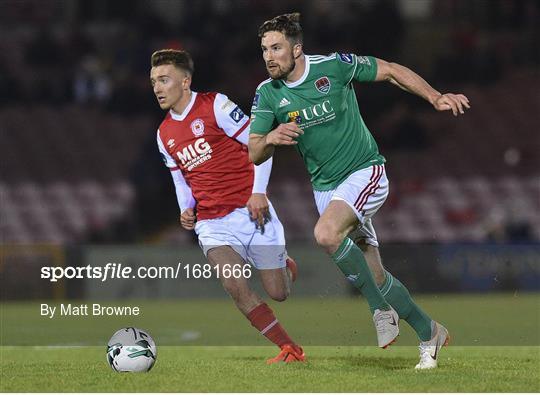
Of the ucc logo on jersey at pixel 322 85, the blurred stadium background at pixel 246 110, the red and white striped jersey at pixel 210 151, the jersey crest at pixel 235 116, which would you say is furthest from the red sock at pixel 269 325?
the blurred stadium background at pixel 246 110

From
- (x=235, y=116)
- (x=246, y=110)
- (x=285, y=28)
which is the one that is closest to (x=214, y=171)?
(x=235, y=116)

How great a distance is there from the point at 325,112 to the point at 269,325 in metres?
1.60

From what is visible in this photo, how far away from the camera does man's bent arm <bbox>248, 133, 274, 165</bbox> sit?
755cm

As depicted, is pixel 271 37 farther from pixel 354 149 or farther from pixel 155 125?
pixel 155 125

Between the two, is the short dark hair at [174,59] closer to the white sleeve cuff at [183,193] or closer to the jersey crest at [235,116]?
the jersey crest at [235,116]

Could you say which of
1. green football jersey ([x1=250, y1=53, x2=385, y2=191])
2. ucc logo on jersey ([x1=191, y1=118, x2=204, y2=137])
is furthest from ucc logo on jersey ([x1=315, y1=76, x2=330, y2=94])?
ucc logo on jersey ([x1=191, y1=118, x2=204, y2=137])

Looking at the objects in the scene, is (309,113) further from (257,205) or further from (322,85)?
(257,205)

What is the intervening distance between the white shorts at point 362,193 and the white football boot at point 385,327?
617mm

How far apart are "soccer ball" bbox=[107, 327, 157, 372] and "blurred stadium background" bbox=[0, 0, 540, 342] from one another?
33.7 ft

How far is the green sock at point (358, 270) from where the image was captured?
295 inches

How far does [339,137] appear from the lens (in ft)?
25.5

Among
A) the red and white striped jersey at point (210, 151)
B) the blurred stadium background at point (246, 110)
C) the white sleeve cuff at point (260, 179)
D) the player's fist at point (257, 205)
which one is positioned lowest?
the player's fist at point (257, 205)

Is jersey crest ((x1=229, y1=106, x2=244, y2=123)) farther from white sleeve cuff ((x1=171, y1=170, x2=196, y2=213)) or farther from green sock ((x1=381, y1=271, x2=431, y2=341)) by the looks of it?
green sock ((x1=381, y1=271, x2=431, y2=341))

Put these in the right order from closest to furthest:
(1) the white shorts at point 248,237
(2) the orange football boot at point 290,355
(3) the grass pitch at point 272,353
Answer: (3) the grass pitch at point 272,353 → (2) the orange football boot at point 290,355 → (1) the white shorts at point 248,237
